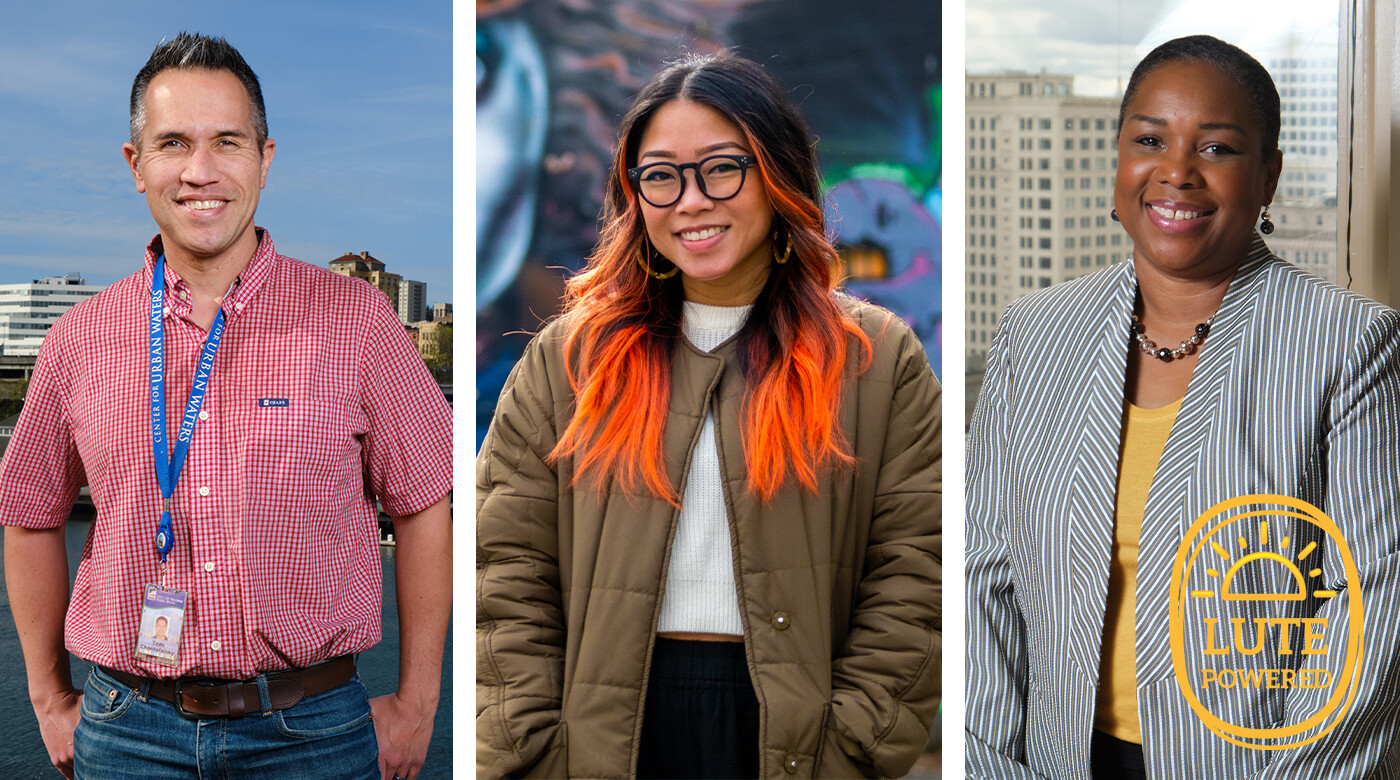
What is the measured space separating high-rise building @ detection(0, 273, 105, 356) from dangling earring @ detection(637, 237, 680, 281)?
51.3 inches

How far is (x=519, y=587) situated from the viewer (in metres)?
2.48

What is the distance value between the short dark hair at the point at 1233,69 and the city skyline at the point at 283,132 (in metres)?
1.65

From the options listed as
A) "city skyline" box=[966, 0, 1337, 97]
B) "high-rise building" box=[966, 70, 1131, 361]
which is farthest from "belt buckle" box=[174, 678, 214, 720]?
"city skyline" box=[966, 0, 1337, 97]

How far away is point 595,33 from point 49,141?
4.45ft

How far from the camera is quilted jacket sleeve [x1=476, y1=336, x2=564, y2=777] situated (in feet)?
8.07

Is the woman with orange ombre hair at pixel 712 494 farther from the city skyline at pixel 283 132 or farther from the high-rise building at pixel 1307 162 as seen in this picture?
the high-rise building at pixel 1307 162

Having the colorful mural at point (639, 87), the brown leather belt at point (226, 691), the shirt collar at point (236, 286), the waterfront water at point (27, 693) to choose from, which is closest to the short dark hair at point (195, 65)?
the shirt collar at point (236, 286)

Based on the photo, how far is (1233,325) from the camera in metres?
2.37

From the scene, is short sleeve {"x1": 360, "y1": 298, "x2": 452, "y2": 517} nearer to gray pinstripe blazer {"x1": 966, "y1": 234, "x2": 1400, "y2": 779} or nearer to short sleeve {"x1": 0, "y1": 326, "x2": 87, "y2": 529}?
short sleeve {"x1": 0, "y1": 326, "x2": 87, "y2": 529}

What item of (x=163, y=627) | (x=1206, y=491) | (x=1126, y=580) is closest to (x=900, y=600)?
(x=1126, y=580)

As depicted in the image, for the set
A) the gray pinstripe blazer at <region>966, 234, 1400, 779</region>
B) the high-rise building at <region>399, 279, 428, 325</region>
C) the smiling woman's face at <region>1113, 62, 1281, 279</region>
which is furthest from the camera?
the high-rise building at <region>399, 279, 428, 325</region>

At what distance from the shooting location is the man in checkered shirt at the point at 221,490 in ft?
7.67

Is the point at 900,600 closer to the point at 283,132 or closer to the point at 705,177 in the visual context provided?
the point at 705,177

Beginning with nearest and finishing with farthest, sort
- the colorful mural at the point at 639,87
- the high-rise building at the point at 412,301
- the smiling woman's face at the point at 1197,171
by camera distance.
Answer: the smiling woman's face at the point at 1197,171, the colorful mural at the point at 639,87, the high-rise building at the point at 412,301
